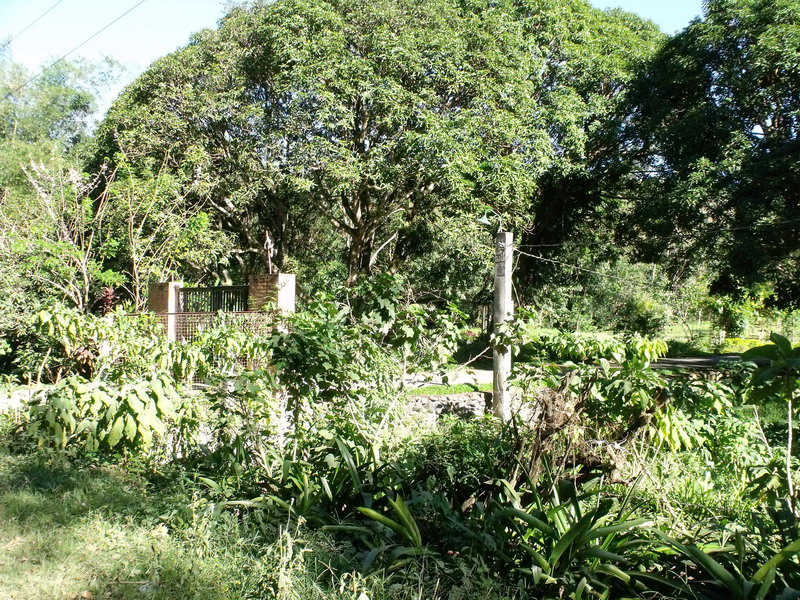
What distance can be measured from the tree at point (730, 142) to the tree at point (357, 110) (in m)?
2.37

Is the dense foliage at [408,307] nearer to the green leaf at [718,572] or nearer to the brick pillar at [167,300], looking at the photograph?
the green leaf at [718,572]

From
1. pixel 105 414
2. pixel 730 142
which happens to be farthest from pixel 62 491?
pixel 730 142

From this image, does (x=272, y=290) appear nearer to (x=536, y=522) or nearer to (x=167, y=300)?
(x=167, y=300)

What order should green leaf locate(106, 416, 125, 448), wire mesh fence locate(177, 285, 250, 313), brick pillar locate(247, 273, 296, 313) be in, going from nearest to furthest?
green leaf locate(106, 416, 125, 448), brick pillar locate(247, 273, 296, 313), wire mesh fence locate(177, 285, 250, 313)

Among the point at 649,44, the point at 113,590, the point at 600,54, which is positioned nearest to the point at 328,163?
the point at 600,54

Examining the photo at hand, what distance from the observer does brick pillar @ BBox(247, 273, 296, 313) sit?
38.0 ft

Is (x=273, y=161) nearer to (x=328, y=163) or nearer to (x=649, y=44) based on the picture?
(x=328, y=163)

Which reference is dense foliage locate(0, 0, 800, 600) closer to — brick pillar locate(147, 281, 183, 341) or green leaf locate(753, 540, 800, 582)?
green leaf locate(753, 540, 800, 582)

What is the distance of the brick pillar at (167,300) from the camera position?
1229 cm

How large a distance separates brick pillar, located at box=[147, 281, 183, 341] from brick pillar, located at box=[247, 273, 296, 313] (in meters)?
1.36

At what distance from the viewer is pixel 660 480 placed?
4148mm

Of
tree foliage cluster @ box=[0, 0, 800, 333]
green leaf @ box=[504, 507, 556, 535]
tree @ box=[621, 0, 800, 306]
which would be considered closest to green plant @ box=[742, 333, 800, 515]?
green leaf @ box=[504, 507, 556, 535]

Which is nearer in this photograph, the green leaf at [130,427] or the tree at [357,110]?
the green leaf at [130,427]

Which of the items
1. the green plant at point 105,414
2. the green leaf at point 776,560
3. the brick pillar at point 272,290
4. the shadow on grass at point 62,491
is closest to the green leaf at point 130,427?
the green plant at point 105,414
